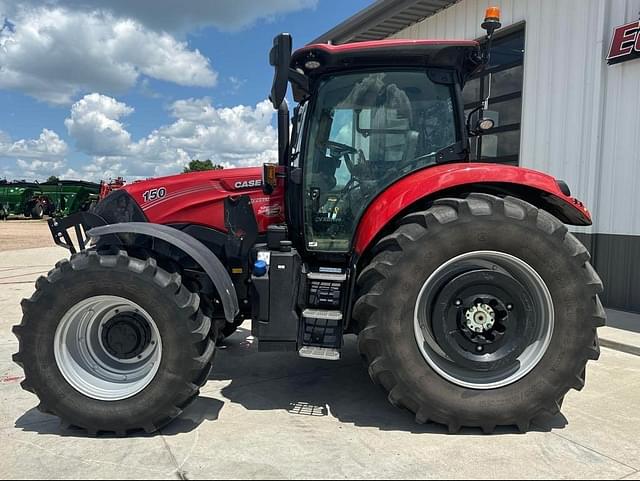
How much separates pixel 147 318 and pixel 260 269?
823mm

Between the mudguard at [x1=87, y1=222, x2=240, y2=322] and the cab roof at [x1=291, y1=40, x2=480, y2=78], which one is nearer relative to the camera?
the mudguard at [x1=87, y1=222, x2=240, y2=322]

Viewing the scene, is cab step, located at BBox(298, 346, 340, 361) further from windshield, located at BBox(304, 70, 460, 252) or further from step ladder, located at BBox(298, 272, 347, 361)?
windshield, located at BBox(304, 70, 460, 252)

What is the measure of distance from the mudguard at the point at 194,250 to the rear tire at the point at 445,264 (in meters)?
0.91

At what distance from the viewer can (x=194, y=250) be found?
3.28 meters

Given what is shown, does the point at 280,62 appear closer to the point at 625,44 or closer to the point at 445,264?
the point at 445,264

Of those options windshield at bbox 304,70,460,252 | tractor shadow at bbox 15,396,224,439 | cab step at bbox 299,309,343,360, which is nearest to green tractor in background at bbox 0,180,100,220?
tractor shadow at bbox 15,396,224,439

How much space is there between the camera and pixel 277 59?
3143 millimetres

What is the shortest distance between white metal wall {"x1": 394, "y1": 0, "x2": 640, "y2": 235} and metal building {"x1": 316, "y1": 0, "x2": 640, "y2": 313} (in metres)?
0.01

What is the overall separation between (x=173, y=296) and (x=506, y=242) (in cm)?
208

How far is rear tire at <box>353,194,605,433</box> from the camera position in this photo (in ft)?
10.1

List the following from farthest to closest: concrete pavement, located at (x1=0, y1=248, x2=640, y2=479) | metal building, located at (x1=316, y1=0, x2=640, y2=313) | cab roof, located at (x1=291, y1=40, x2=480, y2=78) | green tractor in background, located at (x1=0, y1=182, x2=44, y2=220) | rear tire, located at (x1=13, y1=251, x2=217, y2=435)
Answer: green tractor in background, located at (x1=0, y1=182, x2=44, y2=220) → metal building, located at (x1=316, y1=0, x2=640, y2=313) → cab roof, located at (x1=291, y1=40, x2=480, y2=78) → rear tire, located at (x1=13, y1=251, x2=217, y2=435) → concrete pavement, located at (x1=0, y1=248, x2=640, y2=479)

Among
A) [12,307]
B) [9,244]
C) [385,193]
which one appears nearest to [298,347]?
[385,193]

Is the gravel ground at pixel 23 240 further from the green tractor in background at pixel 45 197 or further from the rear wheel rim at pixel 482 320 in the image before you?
the rear wheel rim at pixel 482 320

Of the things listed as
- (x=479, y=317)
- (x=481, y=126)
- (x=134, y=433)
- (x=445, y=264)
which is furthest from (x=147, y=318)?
(x=481, y=126)
